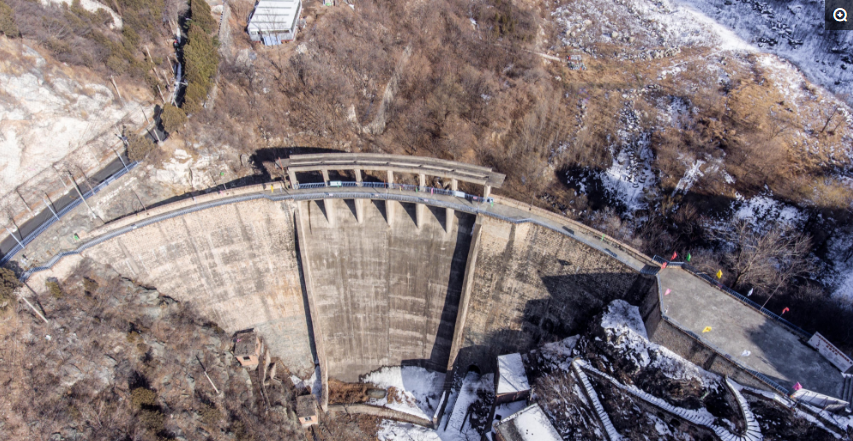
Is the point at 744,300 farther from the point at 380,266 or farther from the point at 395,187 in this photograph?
the point at 380,266

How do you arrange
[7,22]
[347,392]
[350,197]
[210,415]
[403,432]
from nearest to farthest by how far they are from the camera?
[210,415] < [7,22] < [350,197] < [403,432] < [347,392]

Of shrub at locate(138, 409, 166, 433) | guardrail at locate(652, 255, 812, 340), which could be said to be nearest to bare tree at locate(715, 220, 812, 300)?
guardrail at locate(652, 255, 812, 340)

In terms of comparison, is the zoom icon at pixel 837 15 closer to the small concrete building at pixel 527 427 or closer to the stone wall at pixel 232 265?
the small concrete building at pixel 527 427

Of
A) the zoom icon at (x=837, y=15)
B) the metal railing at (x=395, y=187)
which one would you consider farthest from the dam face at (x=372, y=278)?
the zoom icon at (x=837, y=15)

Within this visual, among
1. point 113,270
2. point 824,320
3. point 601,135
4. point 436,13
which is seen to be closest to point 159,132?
point 113,270

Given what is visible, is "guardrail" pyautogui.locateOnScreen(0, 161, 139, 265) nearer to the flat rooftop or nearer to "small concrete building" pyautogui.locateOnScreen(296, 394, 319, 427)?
"small concrete building" pyautogui.locateOnScreen(296, 394, 319, 427)

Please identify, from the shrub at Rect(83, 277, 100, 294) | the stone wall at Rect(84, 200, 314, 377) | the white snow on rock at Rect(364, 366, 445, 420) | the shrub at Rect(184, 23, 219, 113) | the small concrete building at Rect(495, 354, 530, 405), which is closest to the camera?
the shrub at Rect(83, 277, 100, 294)

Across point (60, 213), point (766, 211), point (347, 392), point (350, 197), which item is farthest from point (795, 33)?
point (60, 213)
